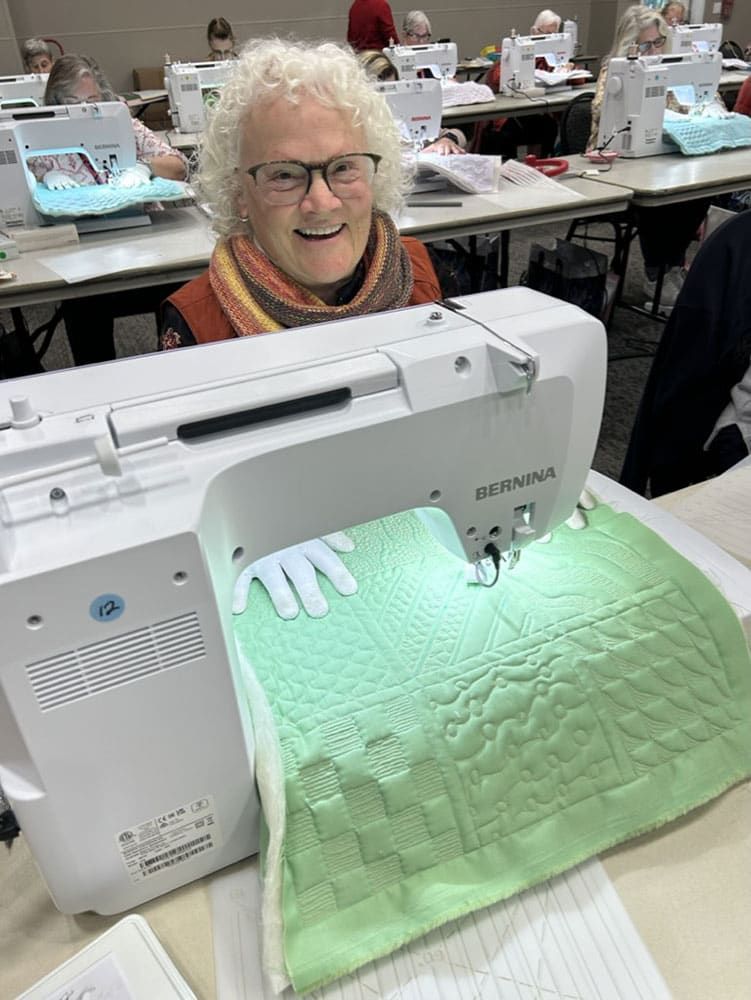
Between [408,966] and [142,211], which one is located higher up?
[142,211]

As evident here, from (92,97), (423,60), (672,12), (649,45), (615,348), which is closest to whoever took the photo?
(92,97)

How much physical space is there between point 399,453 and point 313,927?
43 centimetres

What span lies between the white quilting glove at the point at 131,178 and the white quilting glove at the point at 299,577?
2017 millimetres

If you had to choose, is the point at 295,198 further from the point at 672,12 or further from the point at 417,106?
the point at 672,12

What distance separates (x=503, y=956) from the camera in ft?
2.12

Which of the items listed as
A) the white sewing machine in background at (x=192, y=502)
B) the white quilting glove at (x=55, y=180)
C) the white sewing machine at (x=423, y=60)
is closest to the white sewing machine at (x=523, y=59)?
the white sewing machine at (x=423, y=60)

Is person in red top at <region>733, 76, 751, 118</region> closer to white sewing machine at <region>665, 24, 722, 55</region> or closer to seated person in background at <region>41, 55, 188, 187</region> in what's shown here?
white sewing machine at <region>665, 24, 722, 55</region>

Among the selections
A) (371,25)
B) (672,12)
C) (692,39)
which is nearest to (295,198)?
(692,39)

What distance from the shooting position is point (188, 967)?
63 cm

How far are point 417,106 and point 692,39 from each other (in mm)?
2367

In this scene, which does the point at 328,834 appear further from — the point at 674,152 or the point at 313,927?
the point at 674,152

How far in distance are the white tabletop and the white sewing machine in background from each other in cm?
222

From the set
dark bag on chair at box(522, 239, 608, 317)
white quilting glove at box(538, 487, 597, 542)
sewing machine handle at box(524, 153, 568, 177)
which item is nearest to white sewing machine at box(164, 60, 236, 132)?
sewing machine handle at box(524, 153, 568, 177)

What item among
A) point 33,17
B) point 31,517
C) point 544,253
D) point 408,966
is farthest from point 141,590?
point 33,17
